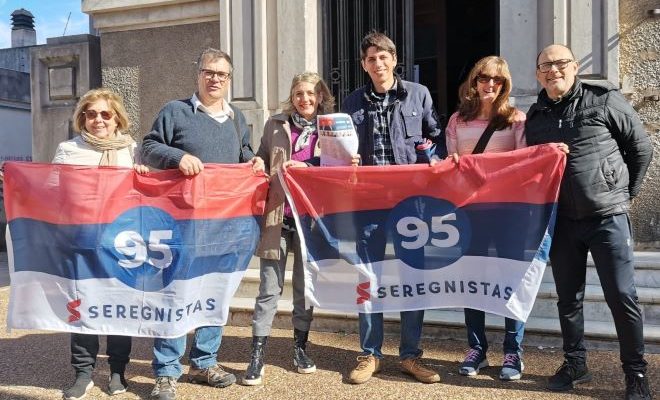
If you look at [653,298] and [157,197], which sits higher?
[157,197]

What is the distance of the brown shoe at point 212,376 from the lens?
12.4 feet

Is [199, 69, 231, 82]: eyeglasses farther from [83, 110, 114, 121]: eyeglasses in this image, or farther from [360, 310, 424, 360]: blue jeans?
[360, 310, 424, 360]: blue jeans

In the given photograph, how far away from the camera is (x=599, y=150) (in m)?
3.33

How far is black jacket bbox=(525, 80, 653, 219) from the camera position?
3311 millimetres

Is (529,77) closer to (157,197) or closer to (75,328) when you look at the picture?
(157,197)

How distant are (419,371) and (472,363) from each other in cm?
35

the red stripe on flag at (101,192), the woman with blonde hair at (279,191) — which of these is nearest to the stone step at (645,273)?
the woman with blonde hair at (279,191)

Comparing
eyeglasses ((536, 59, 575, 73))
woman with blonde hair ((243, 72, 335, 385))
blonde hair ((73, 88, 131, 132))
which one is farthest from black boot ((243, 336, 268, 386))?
eyeglasses ((536, 59, 575, 73))

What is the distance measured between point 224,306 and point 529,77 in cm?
361

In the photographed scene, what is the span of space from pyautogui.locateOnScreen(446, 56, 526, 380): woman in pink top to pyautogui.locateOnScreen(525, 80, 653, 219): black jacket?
337 mm

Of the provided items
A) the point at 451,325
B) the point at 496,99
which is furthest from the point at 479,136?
the point at 451,325

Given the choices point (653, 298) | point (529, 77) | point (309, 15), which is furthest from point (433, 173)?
point (309, 15)

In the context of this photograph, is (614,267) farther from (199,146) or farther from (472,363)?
(199,146)

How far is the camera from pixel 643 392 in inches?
131
